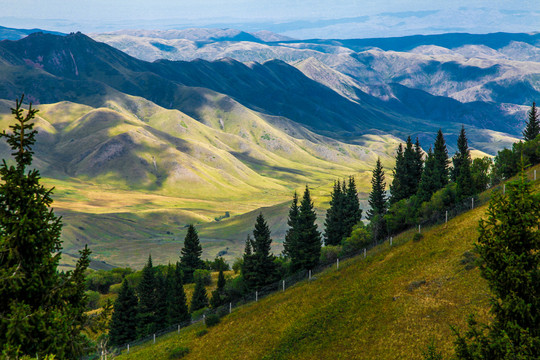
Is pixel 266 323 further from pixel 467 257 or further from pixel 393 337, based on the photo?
pixel 467 257

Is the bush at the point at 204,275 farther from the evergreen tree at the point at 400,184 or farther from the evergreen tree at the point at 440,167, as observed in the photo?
the evergreen tree at the point at 440,167

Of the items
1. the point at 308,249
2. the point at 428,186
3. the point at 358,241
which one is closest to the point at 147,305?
the point at 308,249

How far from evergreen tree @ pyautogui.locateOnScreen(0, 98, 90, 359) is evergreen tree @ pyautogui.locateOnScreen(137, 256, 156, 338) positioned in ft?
211

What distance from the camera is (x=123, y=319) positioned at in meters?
76.4

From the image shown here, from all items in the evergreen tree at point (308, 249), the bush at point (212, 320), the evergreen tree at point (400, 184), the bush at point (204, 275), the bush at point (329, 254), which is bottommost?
the bush at point (204, 275)

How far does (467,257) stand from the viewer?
4194cm

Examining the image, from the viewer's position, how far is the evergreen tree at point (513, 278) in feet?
60.0

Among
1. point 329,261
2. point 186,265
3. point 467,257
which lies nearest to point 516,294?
point 467,257

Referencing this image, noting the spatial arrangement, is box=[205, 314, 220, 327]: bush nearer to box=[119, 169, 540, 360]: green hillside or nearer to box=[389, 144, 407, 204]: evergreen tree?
box=[119, 169, 540, 360]: green hillside

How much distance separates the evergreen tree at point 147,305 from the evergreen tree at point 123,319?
1725mm

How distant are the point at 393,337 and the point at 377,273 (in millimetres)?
14337

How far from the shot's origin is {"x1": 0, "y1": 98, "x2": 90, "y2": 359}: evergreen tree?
16.6 m

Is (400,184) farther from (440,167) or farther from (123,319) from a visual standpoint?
(123,319)

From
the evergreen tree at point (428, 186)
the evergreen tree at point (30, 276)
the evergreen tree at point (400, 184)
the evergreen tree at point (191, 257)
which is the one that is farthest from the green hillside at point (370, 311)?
the evergreen tree at point (400, 184)
